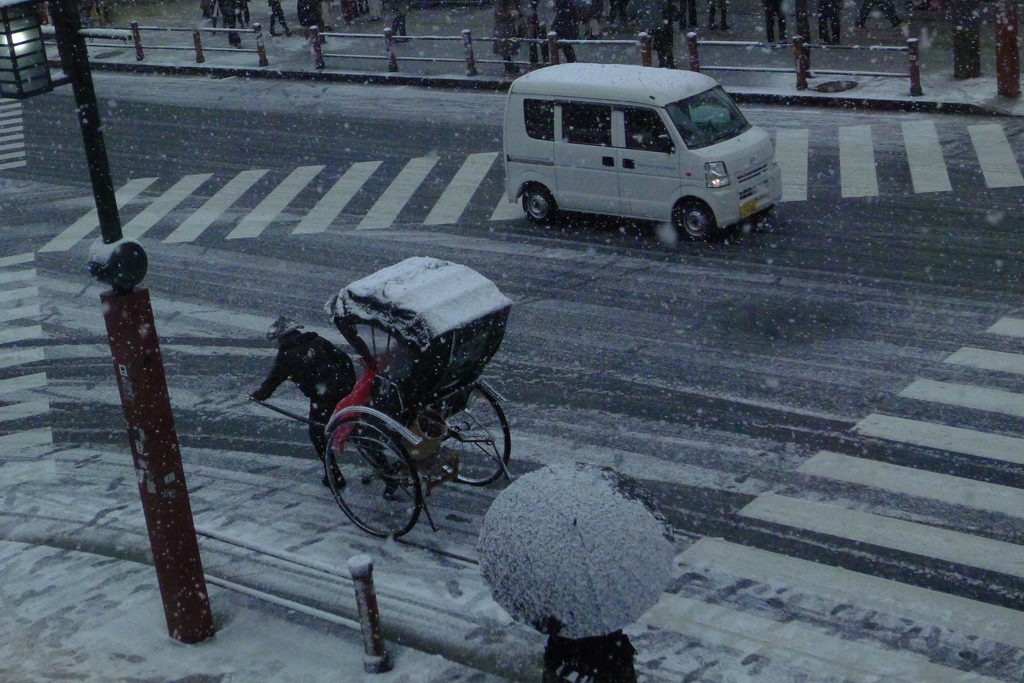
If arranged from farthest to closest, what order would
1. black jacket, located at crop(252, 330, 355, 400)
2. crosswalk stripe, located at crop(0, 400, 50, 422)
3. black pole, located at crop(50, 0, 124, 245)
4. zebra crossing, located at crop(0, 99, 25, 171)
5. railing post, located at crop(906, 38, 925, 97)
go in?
zebra crossing, located at crop(0, 99, 25, 171), railing post, located at crop(906, 38, 925, 97), crosswalk stripe, located at crop(0, 400, 50, 422), black jacket, located at crop(252, 330, 355, 400), black pole, located at crop(50, 0, 124, 245)

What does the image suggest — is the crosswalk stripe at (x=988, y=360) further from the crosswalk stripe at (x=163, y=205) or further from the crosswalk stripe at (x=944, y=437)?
the crosswalk stripe at (x=163, y=205)

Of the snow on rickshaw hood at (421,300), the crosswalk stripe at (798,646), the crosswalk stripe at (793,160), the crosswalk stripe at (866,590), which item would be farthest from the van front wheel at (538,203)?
the crosswalk stripe at (798,646)

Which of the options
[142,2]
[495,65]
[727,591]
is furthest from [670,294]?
[142,2]

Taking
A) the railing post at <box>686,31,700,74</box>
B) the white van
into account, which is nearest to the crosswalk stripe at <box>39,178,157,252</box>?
the white van

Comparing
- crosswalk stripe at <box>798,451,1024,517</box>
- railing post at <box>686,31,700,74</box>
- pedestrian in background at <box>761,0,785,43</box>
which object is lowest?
crosswalk stripe at <box>798,451,1024,517</box>

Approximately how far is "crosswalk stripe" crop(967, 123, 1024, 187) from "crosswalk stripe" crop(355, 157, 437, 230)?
8101 mm

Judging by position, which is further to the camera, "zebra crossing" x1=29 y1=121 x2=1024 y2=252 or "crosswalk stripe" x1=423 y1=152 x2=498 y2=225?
"crosswalk stripe" x1=423 y1=152 x2=498 y2=225

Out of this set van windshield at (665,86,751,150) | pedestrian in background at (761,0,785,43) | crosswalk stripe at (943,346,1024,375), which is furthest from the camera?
pedestrian in background at (761,0,785,43)

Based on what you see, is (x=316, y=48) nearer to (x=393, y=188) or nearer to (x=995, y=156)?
(x=393, y=188)

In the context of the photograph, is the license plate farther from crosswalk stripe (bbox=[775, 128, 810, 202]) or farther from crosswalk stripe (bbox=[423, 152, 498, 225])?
crosswalk stripe (bbox=[423, 152, 498, 225])

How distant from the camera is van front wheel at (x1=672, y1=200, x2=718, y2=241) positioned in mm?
14398

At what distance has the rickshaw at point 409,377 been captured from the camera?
26.9 ft

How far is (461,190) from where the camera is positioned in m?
17.6

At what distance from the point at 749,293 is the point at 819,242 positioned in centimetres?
182
